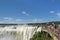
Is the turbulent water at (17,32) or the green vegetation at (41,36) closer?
the green vegetation at (41,36)

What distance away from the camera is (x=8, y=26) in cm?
295

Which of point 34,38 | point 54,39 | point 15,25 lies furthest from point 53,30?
point 15,25

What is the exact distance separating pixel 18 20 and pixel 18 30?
0.16 m

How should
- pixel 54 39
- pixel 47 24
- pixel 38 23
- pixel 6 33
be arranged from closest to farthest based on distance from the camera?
pixel 54 39 → pixel 47 24 → pixel 38 23 → pixel 6 33

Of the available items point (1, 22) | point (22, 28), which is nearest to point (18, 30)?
point (22, 28)

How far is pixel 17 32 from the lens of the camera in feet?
9.34

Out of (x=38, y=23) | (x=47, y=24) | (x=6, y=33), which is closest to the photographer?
(x=47, y=24)

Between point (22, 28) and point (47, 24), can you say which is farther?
point (22, 28)

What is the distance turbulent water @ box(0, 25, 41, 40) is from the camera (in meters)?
2.74

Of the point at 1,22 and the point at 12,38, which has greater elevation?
the point at 1,22

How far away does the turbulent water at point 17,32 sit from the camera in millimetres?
2745

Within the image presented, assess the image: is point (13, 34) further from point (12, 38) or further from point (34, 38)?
point (34, 38)

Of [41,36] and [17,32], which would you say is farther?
[17,32]

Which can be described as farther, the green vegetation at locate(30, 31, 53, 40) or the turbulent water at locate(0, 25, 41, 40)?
the turbulent water at locate(0, 25, 41, 40)
